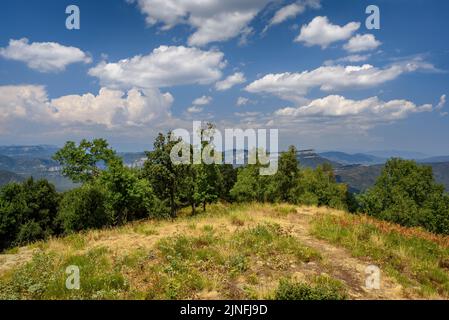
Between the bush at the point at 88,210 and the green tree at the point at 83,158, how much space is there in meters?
5.36

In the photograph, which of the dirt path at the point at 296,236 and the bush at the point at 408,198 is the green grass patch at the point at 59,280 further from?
the bush at the point at 408,198

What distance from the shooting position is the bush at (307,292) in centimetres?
964

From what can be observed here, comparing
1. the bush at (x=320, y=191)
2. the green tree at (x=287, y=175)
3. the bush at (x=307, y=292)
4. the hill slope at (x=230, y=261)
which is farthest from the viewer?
the bush at (x=320, y=191)

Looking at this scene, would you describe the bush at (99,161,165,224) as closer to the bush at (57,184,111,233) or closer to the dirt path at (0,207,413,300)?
the bush at (57,184,111,233)

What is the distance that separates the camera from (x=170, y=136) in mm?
54562

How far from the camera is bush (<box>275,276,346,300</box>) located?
9642 millimetres

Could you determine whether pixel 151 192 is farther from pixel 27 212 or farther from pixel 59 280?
pixel 59 280

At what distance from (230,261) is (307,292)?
3.81 metres

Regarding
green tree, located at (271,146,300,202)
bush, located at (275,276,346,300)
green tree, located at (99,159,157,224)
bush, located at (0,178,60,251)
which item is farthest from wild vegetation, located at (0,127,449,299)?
bush, located at (0,178,60,251)

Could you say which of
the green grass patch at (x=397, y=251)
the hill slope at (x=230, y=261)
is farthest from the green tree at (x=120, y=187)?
the green grass patch at (x=397, y=251)

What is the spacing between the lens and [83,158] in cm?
5641

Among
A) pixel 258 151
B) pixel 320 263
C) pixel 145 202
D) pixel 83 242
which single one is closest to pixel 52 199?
pixel 145 202
